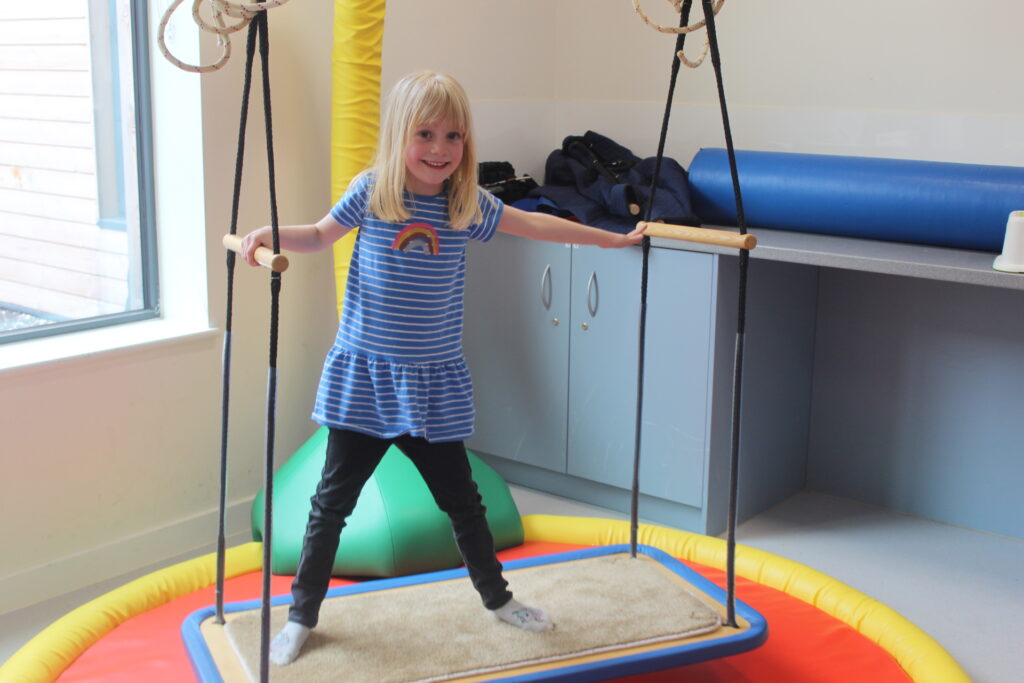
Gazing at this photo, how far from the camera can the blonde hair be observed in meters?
1.95

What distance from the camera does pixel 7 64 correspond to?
271 cm

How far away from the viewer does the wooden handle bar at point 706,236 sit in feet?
6.69

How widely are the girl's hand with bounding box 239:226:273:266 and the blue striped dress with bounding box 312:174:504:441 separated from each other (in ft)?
0.65

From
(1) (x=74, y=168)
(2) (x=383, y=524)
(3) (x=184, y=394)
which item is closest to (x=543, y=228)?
(2) (x=383, y=524)

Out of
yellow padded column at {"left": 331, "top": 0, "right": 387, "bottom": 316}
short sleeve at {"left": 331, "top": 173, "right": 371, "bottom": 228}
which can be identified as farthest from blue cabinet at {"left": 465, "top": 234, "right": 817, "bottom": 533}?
short sleeve at {"left": 331, "top": 173, "right": 371, "bottom": 228}

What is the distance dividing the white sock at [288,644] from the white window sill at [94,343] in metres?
1.01

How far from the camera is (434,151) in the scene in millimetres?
1972

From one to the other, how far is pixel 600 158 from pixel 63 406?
1.80 meters

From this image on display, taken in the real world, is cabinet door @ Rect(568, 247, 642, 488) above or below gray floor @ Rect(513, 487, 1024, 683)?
above

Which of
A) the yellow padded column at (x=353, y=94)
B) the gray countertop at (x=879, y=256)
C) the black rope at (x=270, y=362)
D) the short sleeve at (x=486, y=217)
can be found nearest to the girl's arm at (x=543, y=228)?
the short sleeve at (x=486, y=217)

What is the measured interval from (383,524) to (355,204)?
0.99 metres

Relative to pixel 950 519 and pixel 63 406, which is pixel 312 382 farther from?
pixel 950 519

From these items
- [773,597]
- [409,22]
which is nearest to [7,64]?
[409,22]

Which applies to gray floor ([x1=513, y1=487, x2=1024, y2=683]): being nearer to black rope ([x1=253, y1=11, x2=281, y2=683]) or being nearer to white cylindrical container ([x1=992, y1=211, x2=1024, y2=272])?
white cylindrical container ([x1=992, y1=211, x2=1024, y2=272])
